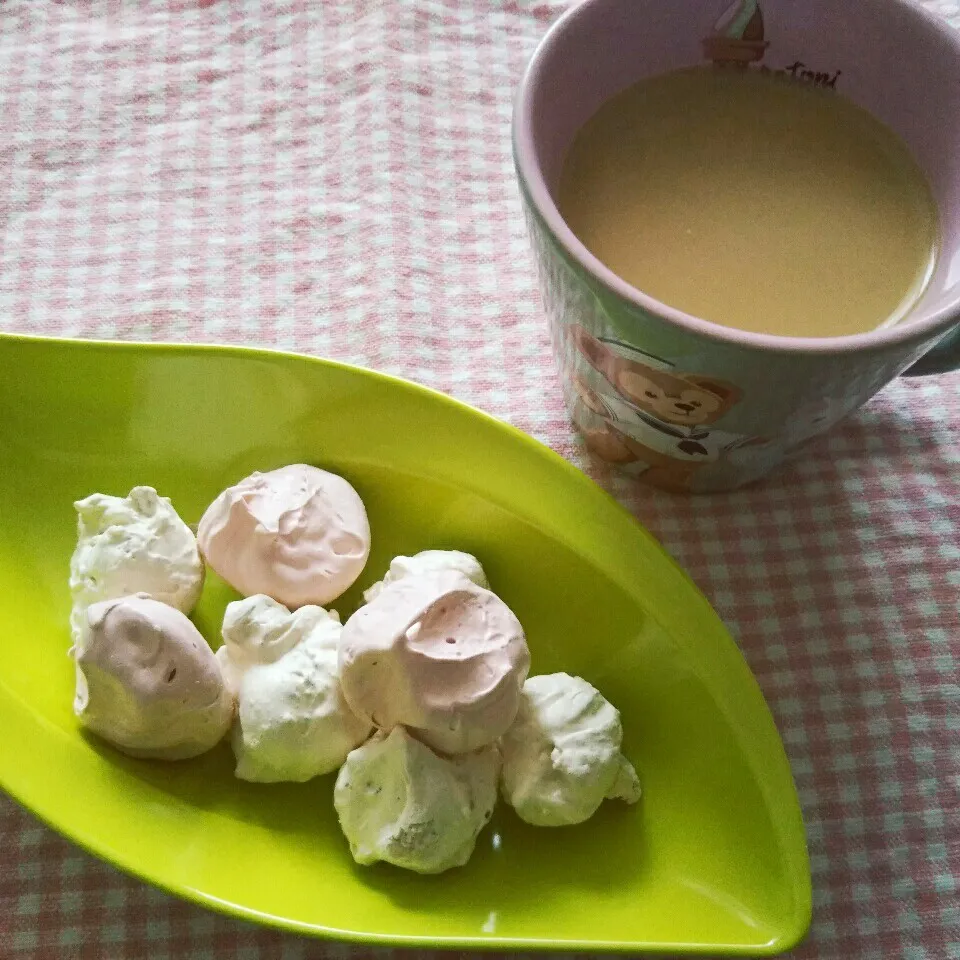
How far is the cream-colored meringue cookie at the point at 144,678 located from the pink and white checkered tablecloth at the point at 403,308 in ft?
0.29

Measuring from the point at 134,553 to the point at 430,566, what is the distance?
0.15 meters

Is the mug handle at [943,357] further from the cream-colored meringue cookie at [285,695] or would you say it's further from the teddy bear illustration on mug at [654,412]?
the cream-colored meringue cookie at [285,695]

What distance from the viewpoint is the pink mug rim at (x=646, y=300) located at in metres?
0.38

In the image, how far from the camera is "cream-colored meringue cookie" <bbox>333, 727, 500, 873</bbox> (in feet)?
1.44

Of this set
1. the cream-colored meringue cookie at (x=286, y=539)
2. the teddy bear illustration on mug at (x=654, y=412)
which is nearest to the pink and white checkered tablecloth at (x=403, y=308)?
the teddy bear illustration on mug at (x=654, y=412)

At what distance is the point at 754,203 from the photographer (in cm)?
49

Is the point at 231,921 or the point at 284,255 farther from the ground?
the point at 284,255

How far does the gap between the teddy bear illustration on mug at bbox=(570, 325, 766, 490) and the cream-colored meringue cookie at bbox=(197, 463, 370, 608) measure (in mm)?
150

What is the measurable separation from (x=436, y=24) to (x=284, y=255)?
→ 25 cm

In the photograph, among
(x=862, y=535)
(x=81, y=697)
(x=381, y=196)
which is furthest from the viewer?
(x=381, y=196)

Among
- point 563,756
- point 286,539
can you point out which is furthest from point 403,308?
point 563,756

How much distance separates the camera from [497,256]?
0.67 metres

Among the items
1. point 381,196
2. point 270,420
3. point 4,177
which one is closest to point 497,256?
point 381,196

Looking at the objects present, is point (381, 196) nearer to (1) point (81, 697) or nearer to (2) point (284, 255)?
(2) point (284, 255)
